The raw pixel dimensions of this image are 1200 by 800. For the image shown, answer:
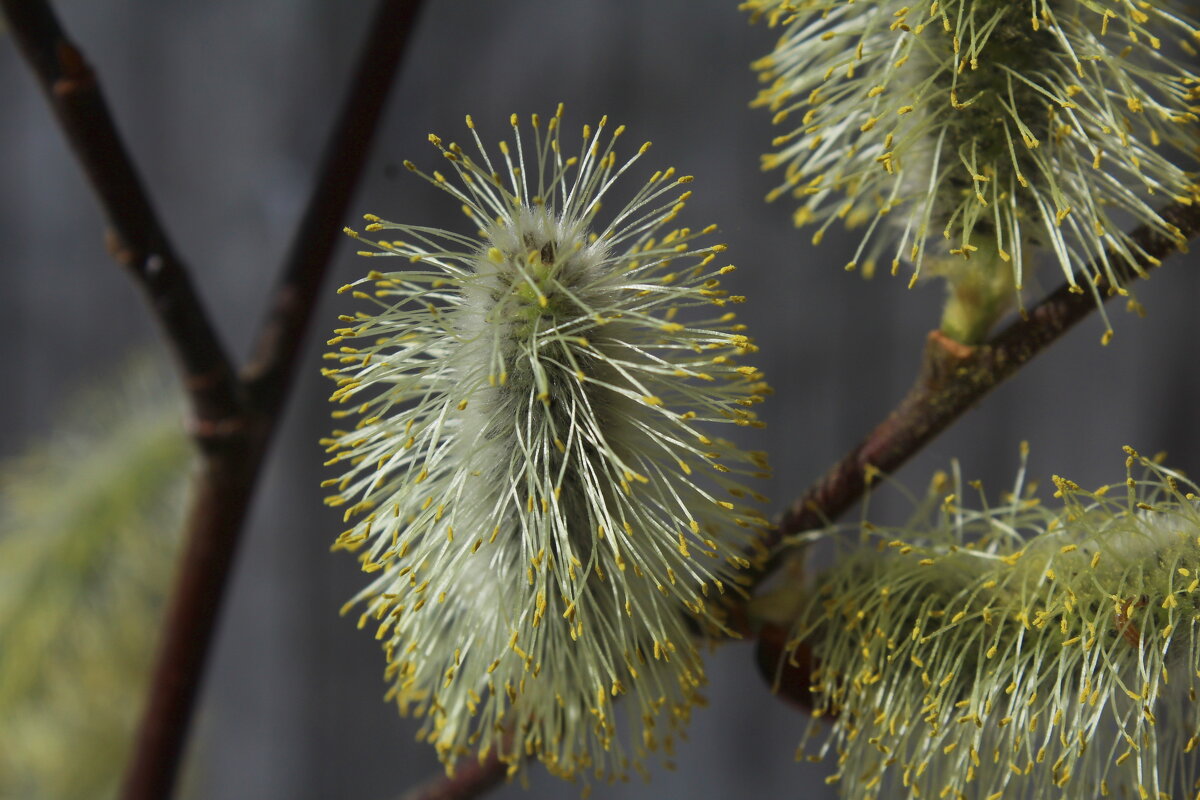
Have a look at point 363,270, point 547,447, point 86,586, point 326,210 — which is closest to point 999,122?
point 547,447

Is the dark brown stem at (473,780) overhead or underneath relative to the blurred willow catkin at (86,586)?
underneath

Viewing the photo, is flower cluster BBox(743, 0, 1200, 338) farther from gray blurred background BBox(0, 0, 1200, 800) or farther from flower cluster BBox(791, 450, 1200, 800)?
gray blurred background BBox(0, 0, 1200, 800)

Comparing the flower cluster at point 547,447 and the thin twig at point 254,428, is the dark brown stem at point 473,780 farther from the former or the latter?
the thin twig at point 254,428

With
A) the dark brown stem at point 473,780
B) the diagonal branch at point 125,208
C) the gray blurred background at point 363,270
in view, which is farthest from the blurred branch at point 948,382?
the gray blurred background at point 363,270

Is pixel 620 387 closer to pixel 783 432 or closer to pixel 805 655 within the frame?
pixel 805 655

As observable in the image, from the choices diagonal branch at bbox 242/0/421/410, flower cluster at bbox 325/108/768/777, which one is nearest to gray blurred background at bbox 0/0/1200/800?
diagonal branch at bbox 242/0/421/410

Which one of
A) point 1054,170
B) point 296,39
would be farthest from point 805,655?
point 296,39

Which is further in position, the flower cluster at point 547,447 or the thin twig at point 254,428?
the thin twig at point 254,428

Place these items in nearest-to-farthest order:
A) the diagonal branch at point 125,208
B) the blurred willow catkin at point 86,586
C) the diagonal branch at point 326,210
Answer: the diagonal branch at point 125,208 < the diagonal branch at point 326,210 < the blurred willow catkin at point 86,586
